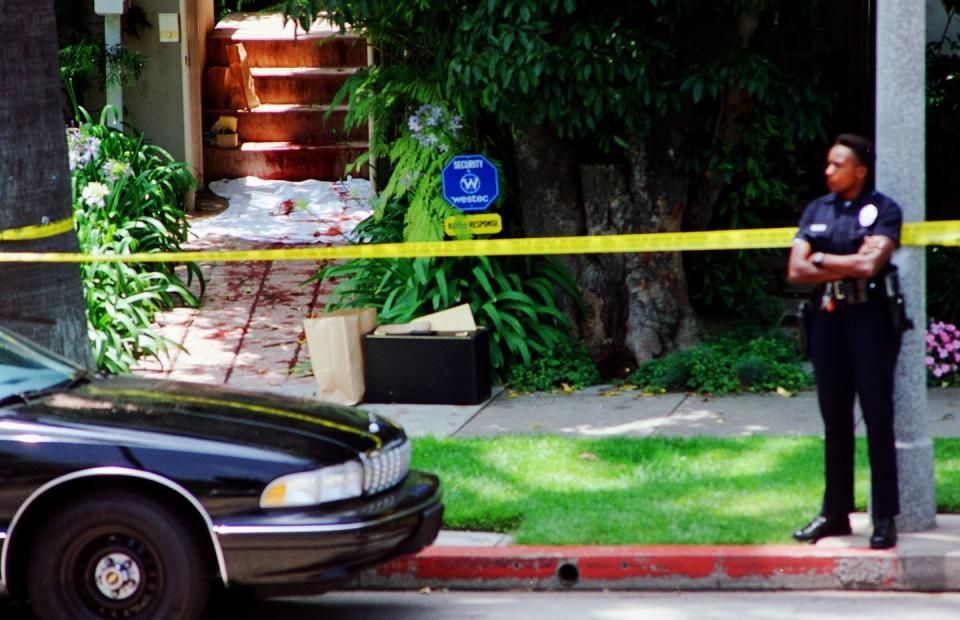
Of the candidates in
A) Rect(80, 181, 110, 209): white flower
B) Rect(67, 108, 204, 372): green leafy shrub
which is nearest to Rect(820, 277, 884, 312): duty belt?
Rect(67, 108, 204, 372): green leafy shrub

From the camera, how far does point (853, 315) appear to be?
6.55 m

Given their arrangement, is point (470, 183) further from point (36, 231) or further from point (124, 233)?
point (36, 231)

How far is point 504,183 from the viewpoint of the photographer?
11.1 metres

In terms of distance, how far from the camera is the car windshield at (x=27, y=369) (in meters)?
6.34

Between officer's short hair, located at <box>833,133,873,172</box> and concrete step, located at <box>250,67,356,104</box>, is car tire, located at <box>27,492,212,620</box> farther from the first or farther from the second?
concrete step, located at <box>250,67,356,104</box>

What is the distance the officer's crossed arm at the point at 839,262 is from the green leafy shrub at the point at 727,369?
137 inches

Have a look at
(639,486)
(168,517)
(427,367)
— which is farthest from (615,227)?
(168,517)

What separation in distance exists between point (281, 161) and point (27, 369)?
33.2 ft

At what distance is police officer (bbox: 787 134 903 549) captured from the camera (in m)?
6.48

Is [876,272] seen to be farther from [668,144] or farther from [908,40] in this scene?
[668,144]

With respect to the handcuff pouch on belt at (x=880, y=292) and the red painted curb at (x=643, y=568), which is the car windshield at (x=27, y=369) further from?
the handcuff pouch on belt at (x=880, y=292)

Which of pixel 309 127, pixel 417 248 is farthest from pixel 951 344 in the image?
pixel 309 127

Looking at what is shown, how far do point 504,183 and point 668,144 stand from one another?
48.2 inches

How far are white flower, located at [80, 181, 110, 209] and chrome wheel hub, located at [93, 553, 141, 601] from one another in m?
6.25
